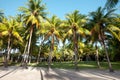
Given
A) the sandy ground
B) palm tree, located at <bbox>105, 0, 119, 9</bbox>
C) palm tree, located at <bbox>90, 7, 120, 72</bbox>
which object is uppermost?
palm tree, located at <bbox>90, 7, 120, 72</bbox>

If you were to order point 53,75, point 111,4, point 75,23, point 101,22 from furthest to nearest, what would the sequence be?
point 75,23 < point 101,22 < point 53,75 < point 111,4

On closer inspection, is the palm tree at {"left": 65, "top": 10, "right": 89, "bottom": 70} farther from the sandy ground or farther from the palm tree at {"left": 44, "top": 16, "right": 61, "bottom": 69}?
the sandy ground

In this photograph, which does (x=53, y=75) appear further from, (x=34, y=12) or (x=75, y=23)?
(x=34, y=12)

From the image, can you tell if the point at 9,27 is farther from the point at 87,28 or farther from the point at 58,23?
the point at 87,28

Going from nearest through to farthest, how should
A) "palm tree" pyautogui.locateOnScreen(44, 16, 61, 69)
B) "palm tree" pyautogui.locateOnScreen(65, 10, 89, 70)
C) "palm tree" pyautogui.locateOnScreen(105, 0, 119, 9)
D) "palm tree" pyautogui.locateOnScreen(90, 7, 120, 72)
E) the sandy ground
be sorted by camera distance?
"palm tree" pyautogui.locateOnScreen(105, 0, 119, 9) < the sandy ground < "palm tree" pyautogui.locateOnScreen(90, 7, 120, 72) < "palm tree" pyautogui.locateOnScreen(65, 10, 89, 70) < "palm tree" pyautogui.locateOnScreen(44, 16, 61, 69)

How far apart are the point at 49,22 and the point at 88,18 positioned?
767 centimetres

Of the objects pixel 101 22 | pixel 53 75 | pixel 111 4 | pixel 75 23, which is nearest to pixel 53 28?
pixel 75 23

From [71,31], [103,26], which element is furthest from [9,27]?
[103,26]

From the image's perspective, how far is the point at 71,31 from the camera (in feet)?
99.3

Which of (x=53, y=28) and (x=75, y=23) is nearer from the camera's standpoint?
(x=75, y=23)

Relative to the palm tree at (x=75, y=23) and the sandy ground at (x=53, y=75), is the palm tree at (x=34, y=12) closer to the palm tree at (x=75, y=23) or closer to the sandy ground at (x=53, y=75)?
the palm tree at (x=75, y=23)

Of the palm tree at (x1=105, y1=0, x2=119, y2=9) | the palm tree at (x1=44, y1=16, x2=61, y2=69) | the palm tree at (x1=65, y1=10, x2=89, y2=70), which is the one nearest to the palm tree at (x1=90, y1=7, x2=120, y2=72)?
the palm tree at (x1=65, y1=10, x2=89, y2=70)

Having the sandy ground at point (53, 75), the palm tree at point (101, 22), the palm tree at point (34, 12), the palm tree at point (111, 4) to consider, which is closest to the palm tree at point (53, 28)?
the palm tree at point (34, 12)

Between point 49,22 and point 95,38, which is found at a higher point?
point 49,22
